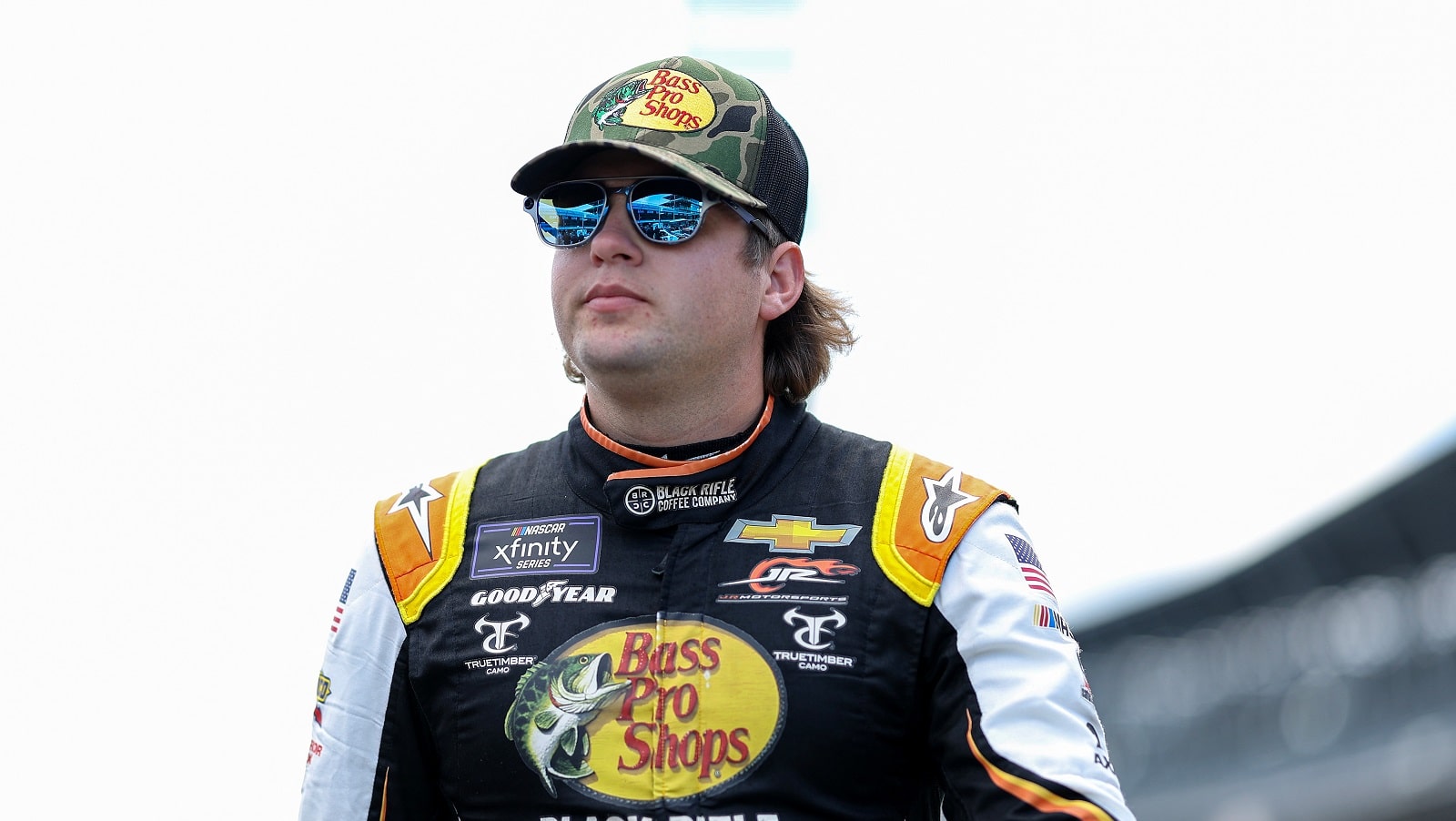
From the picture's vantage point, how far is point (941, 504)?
3098 mm

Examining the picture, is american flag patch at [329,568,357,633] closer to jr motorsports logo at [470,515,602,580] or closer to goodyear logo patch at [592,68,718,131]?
jr motorsports logo at [470,515,602,580]

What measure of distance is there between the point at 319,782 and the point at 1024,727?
1.23m

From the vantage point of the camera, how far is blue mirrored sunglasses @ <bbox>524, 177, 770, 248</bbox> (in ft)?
10.2

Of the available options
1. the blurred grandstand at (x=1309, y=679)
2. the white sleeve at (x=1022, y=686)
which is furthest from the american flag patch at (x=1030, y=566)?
the blurred grandstand at (x=1309, y=679)

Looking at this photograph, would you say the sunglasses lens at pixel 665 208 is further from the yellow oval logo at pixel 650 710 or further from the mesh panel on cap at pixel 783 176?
the yellow oval logo at pixel 650 710

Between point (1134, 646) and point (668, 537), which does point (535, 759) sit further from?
point (1134, 646)

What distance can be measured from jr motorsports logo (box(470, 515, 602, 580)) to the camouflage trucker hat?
597 mm

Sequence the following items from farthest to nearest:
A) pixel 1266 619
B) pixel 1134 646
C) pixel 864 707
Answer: pixel 1134 646
pixel 1266 619
pixel 864 707

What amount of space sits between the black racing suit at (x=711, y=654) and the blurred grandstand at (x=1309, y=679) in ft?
35.8

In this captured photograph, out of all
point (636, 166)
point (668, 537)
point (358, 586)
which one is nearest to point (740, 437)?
point (668, 537)

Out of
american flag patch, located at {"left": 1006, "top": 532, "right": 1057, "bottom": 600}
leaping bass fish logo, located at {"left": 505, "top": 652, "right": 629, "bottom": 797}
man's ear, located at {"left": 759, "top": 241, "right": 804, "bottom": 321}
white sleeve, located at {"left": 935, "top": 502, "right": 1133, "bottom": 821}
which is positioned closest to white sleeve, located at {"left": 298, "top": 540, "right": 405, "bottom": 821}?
leaping bass fish logo, located at {"left": 505, "top": 652, "right": 629, "bottom": 797}

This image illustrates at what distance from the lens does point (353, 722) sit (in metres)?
3.12

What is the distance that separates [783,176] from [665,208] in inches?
12.1

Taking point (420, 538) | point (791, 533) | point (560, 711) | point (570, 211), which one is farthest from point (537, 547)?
point (570, 211)
